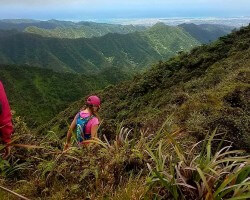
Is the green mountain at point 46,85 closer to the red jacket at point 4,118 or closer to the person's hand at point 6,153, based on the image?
the person's hand at point 6,153

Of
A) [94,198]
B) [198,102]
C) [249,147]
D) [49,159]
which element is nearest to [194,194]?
[94,198]

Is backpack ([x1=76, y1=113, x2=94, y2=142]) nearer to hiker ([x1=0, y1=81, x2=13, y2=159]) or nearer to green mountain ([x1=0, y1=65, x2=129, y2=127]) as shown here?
hiker ([x1=0, y1=81, x2=13, y2=159])

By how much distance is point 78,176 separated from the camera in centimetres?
381

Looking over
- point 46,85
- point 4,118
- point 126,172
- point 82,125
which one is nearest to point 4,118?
point 4,118

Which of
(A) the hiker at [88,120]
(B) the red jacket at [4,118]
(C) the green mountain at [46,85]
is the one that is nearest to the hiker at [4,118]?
(B) the red jacket at [4,118]

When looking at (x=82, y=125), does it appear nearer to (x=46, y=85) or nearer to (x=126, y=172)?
(x=126, y=172)

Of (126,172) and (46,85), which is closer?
(126,172)

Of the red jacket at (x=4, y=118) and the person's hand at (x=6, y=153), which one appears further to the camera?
the person's hand at (x=6, y=153)

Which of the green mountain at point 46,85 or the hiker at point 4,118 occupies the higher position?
the hiker at point 4,118

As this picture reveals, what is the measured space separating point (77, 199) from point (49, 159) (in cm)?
112

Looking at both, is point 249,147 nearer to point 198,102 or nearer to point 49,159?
point 198,102

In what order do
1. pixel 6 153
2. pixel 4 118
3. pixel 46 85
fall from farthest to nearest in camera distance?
pixel 46 85 < pixel 6 153 < pixel 4 118

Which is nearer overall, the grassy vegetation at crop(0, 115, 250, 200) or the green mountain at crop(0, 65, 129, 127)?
the grassy vegetation at crop(0, 115, 250, 200)

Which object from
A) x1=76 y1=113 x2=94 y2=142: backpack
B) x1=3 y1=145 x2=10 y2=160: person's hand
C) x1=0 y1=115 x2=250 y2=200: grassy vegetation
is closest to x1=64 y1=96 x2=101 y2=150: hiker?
x1=76 y1=113 x2=94 y2=142: backpack
